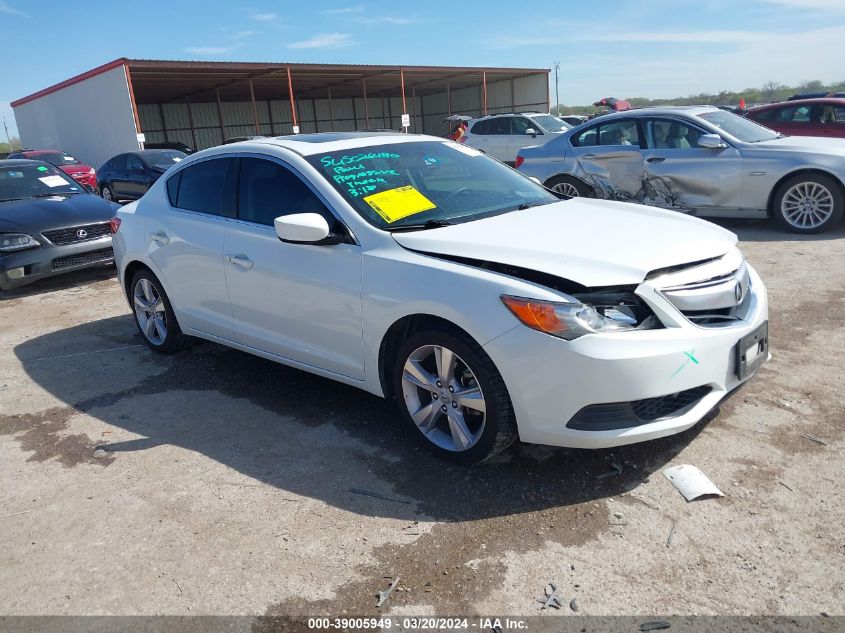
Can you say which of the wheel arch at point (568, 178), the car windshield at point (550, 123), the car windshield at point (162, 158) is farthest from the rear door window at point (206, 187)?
the car windshield at point (550, 123)

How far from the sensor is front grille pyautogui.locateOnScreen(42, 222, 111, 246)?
809 centimetres

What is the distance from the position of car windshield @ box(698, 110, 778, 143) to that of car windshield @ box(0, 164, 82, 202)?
8.63 metres

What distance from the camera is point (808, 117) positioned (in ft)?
39.2

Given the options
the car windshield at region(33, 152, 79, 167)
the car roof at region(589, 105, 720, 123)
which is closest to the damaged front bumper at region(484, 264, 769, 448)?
the car roof at region(589, 105, 720, 123)

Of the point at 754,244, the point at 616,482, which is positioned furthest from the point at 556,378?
the point at 754,244

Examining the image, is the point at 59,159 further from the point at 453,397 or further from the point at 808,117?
the point at 453,397

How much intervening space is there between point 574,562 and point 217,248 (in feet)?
9.95

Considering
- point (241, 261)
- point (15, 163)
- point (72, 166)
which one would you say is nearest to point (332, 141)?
point (241, 261)

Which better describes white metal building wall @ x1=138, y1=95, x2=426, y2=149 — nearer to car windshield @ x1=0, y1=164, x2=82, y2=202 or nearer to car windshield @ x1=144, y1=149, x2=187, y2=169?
car windshield @ x1=144, y1=149, x2=187, y2=169

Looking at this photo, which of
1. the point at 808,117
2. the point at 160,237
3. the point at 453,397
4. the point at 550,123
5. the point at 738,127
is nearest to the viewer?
the point at 453,397

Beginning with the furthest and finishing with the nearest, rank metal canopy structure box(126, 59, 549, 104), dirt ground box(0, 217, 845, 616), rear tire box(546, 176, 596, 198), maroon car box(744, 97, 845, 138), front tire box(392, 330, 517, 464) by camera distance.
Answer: metal canopy structure box(126, 59, 549, 104) < maroon car box(744, 97, 845, 138) < rear tire box(546, 176, 596, 198) < front tire box(392, 330, 517, 464) < dirt ground box(0, 217, 845, 616)

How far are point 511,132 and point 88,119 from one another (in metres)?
16.3

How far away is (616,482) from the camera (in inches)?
127

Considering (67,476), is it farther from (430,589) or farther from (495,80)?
(495,80)
